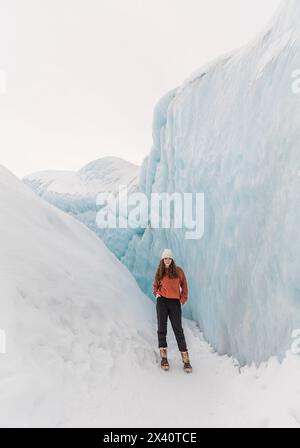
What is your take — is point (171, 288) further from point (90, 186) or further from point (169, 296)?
point (90, 186)

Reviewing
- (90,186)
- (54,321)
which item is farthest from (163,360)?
(90,186)

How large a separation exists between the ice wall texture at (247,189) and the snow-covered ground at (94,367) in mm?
447

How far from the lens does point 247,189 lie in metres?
4.59

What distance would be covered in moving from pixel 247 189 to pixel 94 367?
2791 millimetres

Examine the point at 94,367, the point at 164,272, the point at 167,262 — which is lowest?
the point at 94,367

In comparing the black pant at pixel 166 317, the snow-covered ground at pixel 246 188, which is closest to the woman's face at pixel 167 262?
the black pant at pixel 166 317

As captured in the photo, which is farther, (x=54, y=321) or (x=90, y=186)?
(x=90, y=186)

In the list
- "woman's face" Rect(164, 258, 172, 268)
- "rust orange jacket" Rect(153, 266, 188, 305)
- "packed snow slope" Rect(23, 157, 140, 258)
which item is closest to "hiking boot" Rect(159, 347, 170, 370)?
"rust orange jacket" Rect(153, 266, 188, 305)

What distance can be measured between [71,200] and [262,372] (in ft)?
38.0

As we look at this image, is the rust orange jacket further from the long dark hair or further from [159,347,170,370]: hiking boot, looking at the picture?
[159,347,170,370]: hiking boot

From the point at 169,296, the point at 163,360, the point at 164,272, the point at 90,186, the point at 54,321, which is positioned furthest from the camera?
the point at 90,186

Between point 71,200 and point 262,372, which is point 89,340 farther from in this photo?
point 71,200

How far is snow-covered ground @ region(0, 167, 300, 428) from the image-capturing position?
2.97 m

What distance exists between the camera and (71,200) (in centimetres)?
1412
